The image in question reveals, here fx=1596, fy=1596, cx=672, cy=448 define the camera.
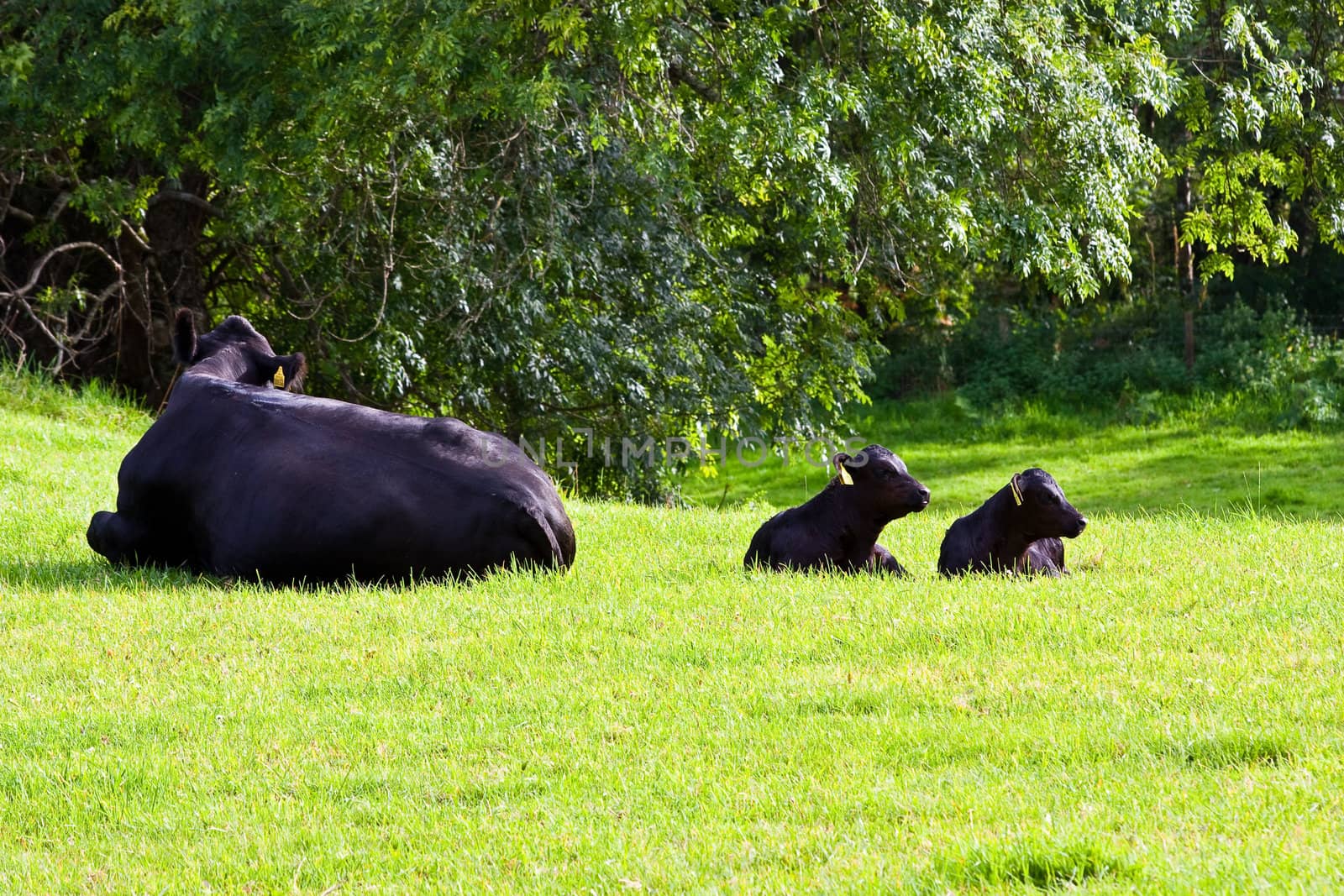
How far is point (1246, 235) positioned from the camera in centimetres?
1712

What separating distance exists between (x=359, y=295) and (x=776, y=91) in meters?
7.07

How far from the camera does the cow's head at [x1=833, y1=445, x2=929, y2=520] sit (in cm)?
909

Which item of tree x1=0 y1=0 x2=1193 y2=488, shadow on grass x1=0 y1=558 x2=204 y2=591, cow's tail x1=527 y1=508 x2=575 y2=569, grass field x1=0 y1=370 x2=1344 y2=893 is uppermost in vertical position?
tree x1=0 y1=0 x2=1193 y2=488

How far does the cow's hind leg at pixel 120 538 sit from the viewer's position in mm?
9906

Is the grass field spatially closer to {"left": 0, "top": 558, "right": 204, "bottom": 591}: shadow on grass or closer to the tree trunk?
{"left": 0, "top": 558, "right": 204, "bottom": 591}: shadow on grass

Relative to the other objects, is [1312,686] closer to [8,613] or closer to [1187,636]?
[1187,636]

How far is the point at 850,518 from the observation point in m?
9.34

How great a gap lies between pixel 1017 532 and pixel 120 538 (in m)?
5.46

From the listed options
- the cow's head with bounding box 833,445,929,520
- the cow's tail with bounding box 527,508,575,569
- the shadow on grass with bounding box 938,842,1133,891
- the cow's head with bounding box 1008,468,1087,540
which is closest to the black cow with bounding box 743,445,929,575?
the cow's head with bounding box 833,445,929,520

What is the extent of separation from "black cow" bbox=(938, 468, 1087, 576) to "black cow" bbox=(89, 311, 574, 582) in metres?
2.33

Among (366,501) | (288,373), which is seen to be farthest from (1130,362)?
(366,501)

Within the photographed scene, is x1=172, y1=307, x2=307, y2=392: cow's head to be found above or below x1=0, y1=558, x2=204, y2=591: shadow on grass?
above

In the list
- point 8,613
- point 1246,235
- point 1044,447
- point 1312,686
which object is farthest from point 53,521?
point 1044,447

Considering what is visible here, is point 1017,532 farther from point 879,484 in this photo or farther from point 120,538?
point 120,538
